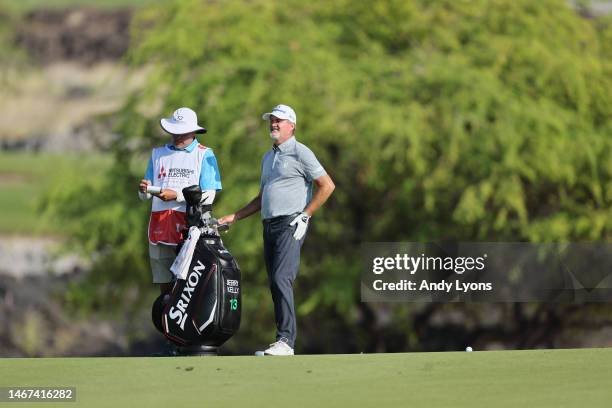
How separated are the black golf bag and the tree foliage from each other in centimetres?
1077

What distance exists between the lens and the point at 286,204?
9.47 meters

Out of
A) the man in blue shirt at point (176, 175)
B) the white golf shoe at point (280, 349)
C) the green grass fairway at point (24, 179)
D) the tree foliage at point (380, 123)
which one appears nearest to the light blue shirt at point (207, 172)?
the man in blue shirt at point (176, 175)

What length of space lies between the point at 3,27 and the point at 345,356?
50935 millimetres

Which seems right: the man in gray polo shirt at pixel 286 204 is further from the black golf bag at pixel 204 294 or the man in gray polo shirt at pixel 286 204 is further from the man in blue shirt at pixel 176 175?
the man in blue shirt at pixel 176 175

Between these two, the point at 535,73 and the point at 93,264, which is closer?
the point at 535,73

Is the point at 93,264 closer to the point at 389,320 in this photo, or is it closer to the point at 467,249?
the point at 389,320

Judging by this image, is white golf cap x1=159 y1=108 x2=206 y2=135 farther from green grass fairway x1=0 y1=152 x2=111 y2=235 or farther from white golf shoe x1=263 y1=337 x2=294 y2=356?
green grass fairway x1=0 y1=152 x2=111 y2=235

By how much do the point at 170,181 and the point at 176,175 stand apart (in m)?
0.06

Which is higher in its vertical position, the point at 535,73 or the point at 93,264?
the point at 535,73

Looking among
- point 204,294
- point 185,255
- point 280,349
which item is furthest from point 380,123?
point 185,255

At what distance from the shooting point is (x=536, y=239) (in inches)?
807

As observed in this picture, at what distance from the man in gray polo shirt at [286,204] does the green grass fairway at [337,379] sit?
64 cm

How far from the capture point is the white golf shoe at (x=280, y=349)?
936 cm

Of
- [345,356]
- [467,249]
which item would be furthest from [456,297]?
[345,356]
